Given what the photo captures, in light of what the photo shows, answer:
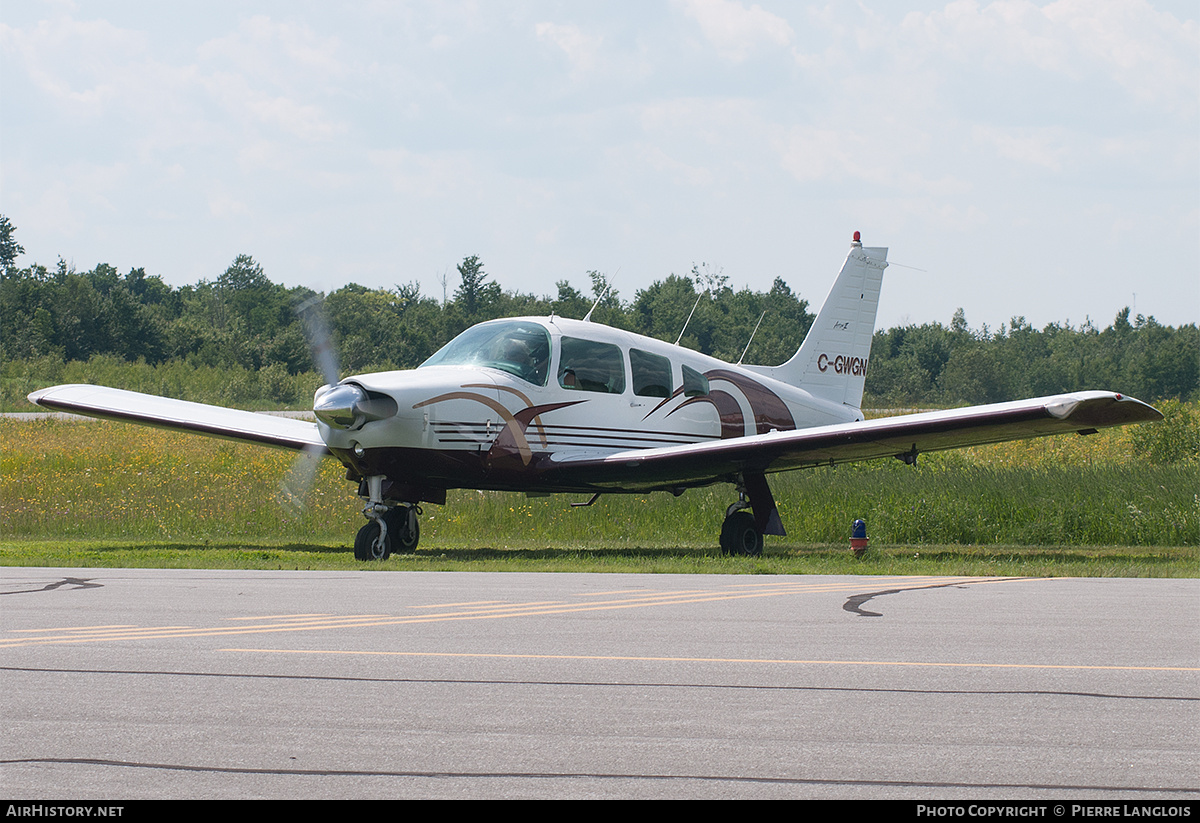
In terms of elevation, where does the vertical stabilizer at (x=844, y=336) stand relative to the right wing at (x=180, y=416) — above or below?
above

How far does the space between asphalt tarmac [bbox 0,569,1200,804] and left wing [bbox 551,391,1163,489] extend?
4.25 meters

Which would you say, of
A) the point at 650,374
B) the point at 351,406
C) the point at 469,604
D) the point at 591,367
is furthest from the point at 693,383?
the point at 469,604

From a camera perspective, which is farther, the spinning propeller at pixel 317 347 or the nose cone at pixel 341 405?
the spinning propeller at pixel 317 347

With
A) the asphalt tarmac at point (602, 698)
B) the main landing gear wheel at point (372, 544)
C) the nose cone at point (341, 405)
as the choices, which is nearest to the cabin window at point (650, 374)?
the main landing gear wheel at point (372, 544)

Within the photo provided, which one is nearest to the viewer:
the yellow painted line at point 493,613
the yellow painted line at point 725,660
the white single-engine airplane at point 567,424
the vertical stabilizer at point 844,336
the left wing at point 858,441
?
the yellow painted line at point 725,660

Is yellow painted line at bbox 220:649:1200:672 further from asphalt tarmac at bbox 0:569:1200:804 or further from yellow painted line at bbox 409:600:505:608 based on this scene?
yellow painted line at bbox 409:600:505:608

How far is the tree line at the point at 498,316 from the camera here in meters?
63.0

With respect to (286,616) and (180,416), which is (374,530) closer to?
(180,416)

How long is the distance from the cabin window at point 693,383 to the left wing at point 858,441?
1.36 meters

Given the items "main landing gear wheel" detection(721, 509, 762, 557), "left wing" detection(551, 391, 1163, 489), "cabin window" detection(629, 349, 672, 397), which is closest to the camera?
"left wing" detection(551, 391, 1163, 489)

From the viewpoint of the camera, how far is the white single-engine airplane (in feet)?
48.9

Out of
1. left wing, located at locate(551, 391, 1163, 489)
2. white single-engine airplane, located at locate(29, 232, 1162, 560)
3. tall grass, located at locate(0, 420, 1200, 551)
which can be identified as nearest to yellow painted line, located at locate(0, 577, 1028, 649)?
left wing, located at locate(551, 391, 1163, 489)

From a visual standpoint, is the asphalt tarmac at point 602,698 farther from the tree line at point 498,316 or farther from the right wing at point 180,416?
the tree line at point 498,316

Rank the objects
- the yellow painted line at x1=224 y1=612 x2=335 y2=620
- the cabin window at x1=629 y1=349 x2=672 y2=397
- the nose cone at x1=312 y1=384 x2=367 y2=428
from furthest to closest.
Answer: the cabin window at x1=629 y1=349 x2=672 y2=397 → the nose cone at x1=312 y1=384 x2=367 y2=428 → the yellow painted line at x1=224 y1=612 x2=335 y2=620
